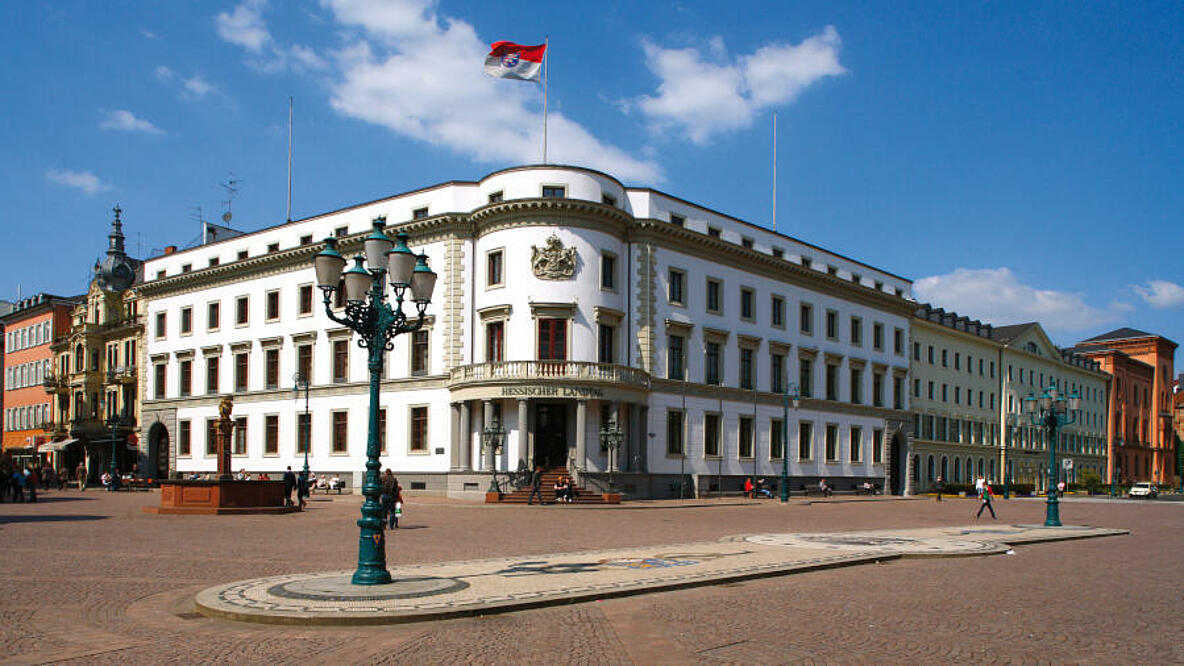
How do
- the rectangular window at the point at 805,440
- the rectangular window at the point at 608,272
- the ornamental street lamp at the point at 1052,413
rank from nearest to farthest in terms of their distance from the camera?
the ornamental street lamp at the point at 1052,413, the rectangular window at the point at 608,272, the rectangular window at the point at 805,440

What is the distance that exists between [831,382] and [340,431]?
31191mm

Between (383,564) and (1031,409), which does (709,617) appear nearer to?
(383,564)

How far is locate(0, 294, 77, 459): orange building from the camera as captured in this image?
264 ft

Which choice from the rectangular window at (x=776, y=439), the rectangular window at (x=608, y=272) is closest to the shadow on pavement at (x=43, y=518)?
the rectangular window at (x=608, y=272)

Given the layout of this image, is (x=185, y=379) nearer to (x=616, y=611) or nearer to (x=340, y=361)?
(x=340, y=361)

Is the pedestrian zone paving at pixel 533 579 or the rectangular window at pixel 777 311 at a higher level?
the rectangular window at pixel 777 311

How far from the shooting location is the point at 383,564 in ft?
44.8

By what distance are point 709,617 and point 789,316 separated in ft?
164

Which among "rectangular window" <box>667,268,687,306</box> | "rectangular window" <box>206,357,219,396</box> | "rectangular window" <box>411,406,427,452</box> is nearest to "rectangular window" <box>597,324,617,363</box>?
"rectangular window" <box>667,268,687,306</box>

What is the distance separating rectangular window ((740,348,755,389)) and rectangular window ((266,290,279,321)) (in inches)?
1104

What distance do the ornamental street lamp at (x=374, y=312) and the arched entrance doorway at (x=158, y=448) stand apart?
193 ft

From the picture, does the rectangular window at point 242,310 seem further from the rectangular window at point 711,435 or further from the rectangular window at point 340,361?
the rectangular window at point 711,435

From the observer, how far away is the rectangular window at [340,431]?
55281 millimetres

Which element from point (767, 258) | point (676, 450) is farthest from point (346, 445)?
point (767, 258)
